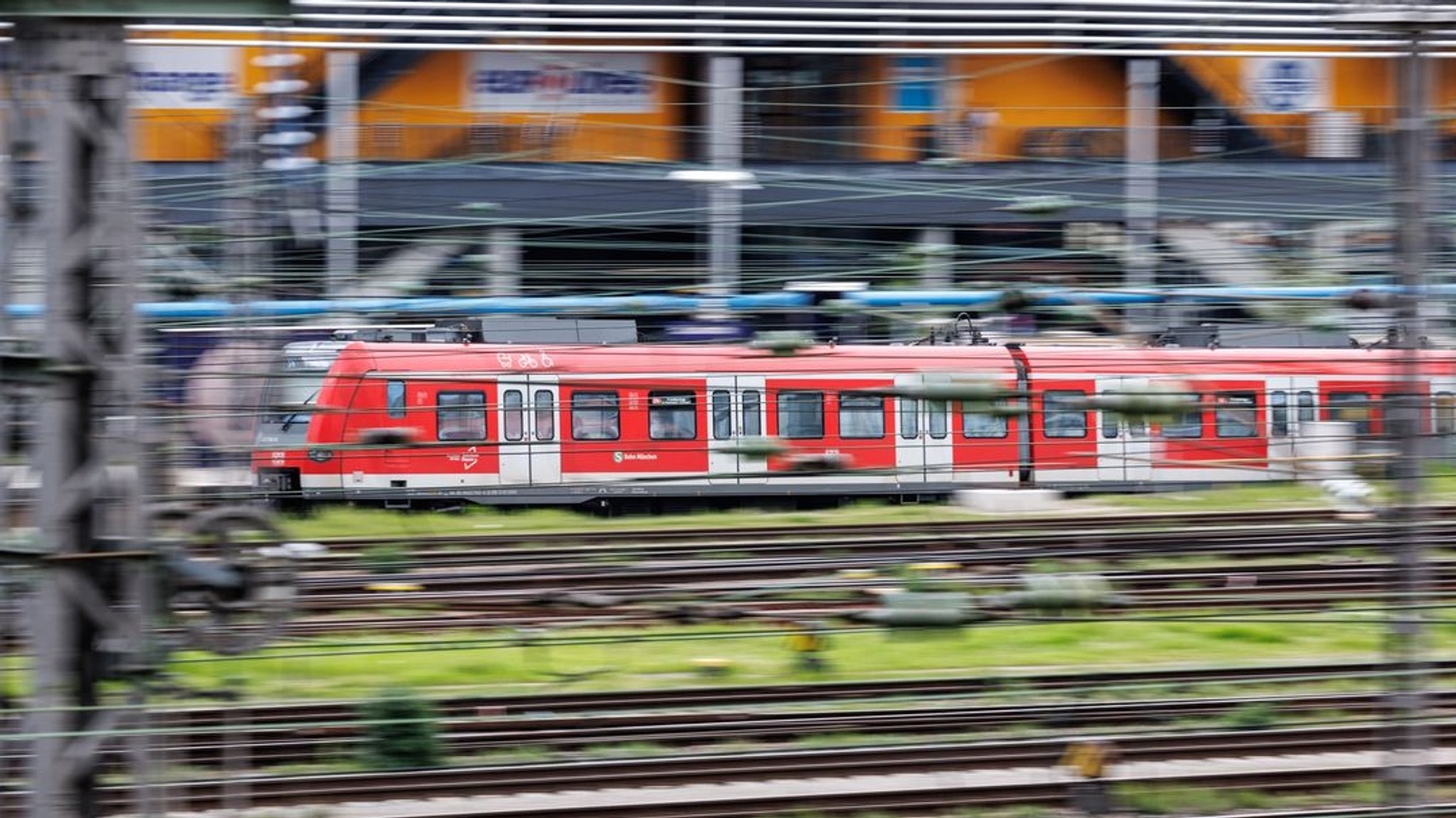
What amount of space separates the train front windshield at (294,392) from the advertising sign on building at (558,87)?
1.11 m

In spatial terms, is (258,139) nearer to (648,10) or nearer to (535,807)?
(648,10)

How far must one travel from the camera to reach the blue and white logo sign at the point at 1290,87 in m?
4.94

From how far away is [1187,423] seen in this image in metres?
5.95

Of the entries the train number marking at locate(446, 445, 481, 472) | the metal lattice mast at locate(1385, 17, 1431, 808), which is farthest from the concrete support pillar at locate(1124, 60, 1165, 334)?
the train number marking at locate(446, 445, 481, 472)

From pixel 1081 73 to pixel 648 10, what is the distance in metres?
4.29

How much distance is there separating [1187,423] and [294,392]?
6589mm

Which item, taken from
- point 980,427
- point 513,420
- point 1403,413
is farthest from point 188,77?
point 980,427

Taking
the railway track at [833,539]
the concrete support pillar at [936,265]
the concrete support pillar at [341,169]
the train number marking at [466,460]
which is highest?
the concrete support pillar at [341,169]

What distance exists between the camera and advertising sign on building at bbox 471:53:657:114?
4.69 m

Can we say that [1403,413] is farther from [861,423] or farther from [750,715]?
[861,423]

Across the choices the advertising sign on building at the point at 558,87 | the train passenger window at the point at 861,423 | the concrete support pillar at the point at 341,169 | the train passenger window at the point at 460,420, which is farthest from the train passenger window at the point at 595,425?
the concrete support pillar at the point at 341,169

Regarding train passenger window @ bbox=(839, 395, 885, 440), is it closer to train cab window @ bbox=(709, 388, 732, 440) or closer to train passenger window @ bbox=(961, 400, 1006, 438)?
train passenger window @ bbox=(961, 400, 1006, 438)

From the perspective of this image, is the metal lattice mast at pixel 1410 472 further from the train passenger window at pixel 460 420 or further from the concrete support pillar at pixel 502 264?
the train passenger window at pixel 460 420

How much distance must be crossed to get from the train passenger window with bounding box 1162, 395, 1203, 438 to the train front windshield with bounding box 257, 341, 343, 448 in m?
1.98
